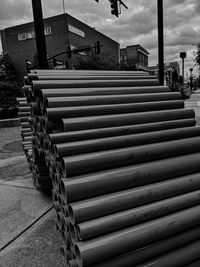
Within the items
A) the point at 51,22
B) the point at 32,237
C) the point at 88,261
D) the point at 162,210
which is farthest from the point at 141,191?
the point at 51,22

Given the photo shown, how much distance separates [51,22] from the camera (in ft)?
148

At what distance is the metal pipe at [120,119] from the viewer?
232 cm

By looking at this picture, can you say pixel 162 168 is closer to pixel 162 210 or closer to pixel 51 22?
Result: pixel 162 210

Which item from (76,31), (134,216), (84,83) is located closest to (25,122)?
(84,83)

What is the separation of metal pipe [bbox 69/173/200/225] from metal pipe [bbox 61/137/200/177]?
0.25m

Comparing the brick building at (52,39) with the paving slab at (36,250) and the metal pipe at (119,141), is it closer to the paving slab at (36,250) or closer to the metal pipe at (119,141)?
the paving slab at (36,250)

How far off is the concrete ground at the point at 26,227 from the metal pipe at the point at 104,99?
1472 mm

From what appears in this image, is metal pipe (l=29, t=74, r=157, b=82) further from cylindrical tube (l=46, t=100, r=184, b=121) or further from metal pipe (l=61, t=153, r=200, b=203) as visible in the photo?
metal pipe (l=61, t=153, r=200, b=203)

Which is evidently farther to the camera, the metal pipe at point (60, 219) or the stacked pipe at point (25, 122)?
the stacked pipe at point (25, 122)

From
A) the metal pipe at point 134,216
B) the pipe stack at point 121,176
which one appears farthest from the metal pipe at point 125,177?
the metal pipe at point 134,216

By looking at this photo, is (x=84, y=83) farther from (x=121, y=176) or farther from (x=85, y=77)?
(x=121, y=176)

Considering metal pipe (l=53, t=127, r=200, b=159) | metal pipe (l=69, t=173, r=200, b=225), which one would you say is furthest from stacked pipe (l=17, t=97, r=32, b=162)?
metal pipe (l=69, t=173, r=200, b=225)

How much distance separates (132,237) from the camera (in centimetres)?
166

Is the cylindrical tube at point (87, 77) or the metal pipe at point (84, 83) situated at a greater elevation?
the cylindrical tube at point (87, 77)
